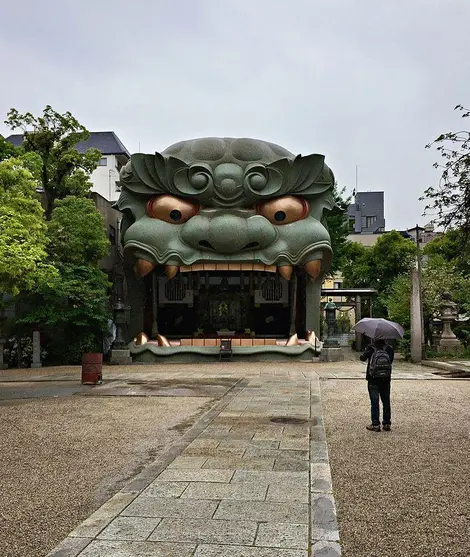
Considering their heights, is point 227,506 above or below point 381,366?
below

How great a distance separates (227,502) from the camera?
510cm

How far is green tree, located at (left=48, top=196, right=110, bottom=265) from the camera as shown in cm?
2556

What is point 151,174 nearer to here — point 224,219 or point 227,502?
point 224,219

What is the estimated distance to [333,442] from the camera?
25.8 feet

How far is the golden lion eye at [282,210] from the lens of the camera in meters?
26.5

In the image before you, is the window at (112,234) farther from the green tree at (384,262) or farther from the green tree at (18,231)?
the green tree at (384,262)

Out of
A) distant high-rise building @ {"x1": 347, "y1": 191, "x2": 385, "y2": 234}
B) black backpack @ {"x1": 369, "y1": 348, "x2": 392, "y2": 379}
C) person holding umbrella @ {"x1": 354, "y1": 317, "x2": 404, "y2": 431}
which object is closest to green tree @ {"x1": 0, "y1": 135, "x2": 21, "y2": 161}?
person holding umbrella @ {"x1": 354, "y1": 317, "x2": 404, "y2": 431}

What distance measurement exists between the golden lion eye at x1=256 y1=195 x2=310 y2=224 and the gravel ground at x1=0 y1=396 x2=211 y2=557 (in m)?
15.2

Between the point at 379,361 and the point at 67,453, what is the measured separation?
4584 millimetres

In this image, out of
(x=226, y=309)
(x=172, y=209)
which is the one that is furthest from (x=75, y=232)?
(x=226, y=309)

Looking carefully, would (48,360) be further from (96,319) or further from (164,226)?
(164,226)

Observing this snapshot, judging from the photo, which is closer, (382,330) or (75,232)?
(382,330)

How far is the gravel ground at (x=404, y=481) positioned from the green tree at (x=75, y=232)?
17645 mm

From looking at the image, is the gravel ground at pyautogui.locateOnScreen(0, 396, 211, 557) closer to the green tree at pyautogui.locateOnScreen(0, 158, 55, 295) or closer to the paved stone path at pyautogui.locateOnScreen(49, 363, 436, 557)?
the paved stone path at pyautogui.locateOnScreen(49, 363, 436, 557)
